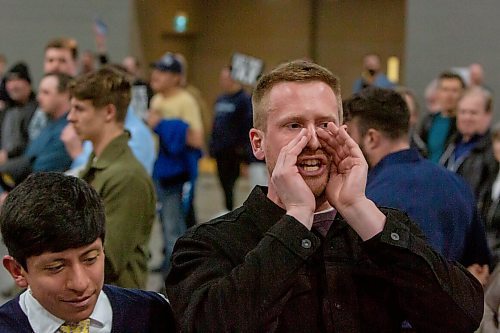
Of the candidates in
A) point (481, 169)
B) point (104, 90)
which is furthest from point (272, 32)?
point (104, 90)

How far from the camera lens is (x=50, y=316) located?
216 cm

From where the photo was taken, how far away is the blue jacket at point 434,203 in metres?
3.52

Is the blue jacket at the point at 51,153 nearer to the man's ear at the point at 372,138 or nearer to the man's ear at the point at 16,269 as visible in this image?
the man's ear at the point at 372,138

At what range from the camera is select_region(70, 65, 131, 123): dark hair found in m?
4.07

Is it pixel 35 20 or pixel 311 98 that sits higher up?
pixel 311 98

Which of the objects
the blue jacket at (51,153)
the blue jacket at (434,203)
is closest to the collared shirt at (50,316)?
the blue jacket at (434,203)

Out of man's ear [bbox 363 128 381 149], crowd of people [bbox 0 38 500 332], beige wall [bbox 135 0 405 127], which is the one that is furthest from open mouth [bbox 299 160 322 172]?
beige wall [bbox 135 0 405 127]

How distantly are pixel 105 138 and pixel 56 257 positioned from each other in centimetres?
202

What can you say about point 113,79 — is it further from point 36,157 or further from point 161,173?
point 161,173

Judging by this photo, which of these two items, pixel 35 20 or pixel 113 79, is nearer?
pixel 113 79

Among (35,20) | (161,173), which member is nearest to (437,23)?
(161,173)

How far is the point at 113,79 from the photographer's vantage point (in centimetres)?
418

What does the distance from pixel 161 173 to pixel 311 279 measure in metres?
5.49

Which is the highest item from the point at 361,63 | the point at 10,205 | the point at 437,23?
the point at 10,205
